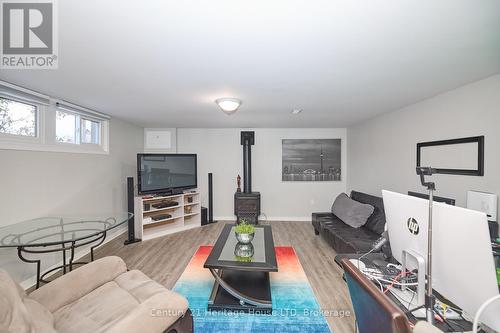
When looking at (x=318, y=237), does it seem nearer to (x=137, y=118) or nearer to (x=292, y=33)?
(x=292, y=33)

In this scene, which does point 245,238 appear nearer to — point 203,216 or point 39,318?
point 39,318

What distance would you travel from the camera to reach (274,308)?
2000 millimetres

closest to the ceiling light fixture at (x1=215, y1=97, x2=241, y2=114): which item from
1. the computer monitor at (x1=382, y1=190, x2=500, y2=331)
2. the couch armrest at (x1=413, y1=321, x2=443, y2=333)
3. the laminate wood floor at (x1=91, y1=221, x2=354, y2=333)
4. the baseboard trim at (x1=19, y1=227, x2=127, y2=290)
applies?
the computer monitor at (x1=382, y1=190, x2=500, y2=331)

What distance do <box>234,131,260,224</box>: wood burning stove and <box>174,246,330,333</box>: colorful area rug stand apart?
1.92 m

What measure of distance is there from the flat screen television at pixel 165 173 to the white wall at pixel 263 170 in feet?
1.75

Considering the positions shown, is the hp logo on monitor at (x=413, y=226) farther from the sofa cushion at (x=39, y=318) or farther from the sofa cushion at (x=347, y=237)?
the sofa cushion at (x=39, y=318)

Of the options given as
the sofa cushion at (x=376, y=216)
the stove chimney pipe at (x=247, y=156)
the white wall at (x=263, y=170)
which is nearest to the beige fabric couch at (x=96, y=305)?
the sofa cushion at (x=376, y=216)

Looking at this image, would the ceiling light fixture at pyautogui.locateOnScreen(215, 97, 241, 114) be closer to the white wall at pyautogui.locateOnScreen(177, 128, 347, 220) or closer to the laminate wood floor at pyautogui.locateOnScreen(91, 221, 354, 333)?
the laminate wood floor at pyautogui.locateOnScreen(91, 221, 354, 333)

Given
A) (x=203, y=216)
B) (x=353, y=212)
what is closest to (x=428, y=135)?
(x=353, y=212)

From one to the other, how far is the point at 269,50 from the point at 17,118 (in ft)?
9.67

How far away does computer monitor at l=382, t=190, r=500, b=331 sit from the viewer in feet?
2.38

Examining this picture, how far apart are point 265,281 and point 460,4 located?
8.75 ft

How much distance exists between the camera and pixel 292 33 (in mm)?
1298

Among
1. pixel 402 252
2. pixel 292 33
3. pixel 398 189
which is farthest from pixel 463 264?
pixel 398 189
